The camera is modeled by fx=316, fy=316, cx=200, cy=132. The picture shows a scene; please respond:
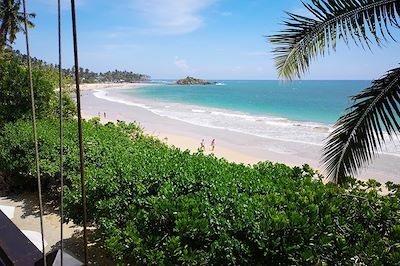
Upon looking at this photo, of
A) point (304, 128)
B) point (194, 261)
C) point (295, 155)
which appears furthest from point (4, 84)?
point (304, 128)

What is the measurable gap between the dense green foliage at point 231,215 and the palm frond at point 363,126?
368 millimetres

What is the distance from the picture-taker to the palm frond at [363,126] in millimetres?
4066

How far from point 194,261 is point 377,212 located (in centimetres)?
227

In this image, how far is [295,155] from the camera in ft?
71.2

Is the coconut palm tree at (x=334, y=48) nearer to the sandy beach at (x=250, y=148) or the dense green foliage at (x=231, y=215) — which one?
the dense green foliage at (x=231, y=215)

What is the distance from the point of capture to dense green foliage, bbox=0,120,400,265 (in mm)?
3344

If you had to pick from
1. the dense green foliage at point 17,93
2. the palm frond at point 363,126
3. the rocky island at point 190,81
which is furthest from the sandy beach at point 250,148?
the rocky island at point 190,81

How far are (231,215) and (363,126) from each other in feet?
7.11

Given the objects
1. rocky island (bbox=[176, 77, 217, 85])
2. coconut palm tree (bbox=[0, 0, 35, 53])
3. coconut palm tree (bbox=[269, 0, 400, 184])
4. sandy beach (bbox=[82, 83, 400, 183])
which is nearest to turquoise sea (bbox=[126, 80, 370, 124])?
coconut palm tree (bbox=[269, 0, 400, 184])

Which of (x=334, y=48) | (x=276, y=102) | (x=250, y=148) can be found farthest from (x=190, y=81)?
(x=334, y=48)

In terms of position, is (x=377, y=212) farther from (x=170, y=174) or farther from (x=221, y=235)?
(x=170, y=174)

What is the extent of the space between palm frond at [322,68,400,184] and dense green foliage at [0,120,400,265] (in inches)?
14.5

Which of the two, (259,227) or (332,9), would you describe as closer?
(259,227)

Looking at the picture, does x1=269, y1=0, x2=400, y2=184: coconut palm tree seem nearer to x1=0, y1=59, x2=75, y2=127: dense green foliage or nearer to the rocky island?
x1=0, y1=59, x2=75, y2=127: dense green foliage
